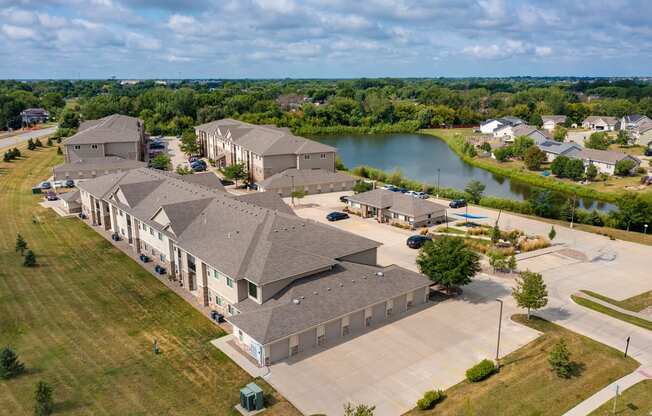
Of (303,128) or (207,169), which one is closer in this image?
(207,169)

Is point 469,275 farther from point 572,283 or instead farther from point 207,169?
point 207,169

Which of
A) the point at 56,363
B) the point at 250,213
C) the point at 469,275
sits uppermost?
the point at 250,213

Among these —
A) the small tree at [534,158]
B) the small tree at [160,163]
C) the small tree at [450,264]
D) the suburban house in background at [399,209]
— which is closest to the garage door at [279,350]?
the small tree at [450,264]

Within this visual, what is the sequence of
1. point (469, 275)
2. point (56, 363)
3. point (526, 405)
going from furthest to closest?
point (469, 275)
point (56, 363)
point (526, 405)

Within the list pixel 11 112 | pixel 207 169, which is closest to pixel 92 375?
pixel 207 169

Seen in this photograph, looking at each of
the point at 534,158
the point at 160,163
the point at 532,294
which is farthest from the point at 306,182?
the point at 534,158

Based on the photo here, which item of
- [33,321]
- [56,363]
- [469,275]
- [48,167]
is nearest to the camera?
[56,363]
